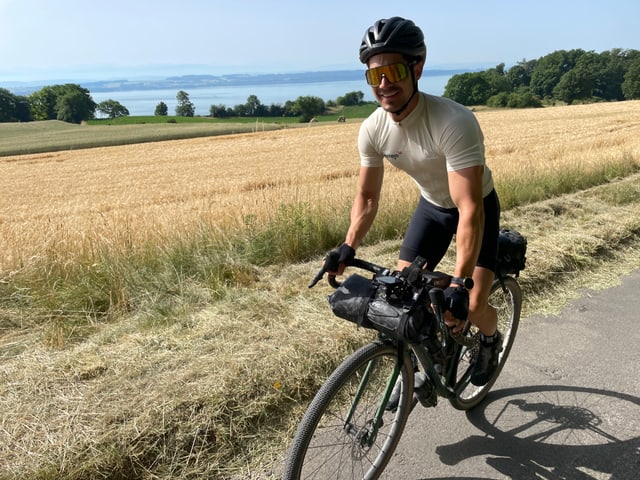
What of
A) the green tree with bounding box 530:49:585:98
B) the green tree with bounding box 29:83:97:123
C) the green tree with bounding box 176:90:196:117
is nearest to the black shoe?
the green tree with bounding box 29:83:97:123

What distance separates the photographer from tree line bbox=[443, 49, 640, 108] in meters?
90.3

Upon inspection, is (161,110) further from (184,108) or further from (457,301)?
(457,301)

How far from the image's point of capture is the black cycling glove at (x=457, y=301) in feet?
6.34

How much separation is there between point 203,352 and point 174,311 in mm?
838

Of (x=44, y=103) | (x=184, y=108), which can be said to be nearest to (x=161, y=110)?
(x=184, y=108)

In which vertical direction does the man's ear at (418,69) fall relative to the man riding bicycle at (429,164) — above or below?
above

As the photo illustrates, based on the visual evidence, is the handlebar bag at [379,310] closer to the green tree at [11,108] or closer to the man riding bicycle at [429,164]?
the man riding bicycle at [429,164]

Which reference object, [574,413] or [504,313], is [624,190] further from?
[574,413]

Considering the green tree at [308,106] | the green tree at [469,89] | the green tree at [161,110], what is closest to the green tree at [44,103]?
the green tree at [161,110]

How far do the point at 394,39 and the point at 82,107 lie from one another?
A: 354 ft

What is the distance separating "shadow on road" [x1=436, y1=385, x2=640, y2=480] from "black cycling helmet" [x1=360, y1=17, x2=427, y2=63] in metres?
2.11

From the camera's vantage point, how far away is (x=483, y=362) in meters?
2.96

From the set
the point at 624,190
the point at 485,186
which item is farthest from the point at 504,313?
the point at 624,190

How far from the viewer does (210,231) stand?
586 centimetres
